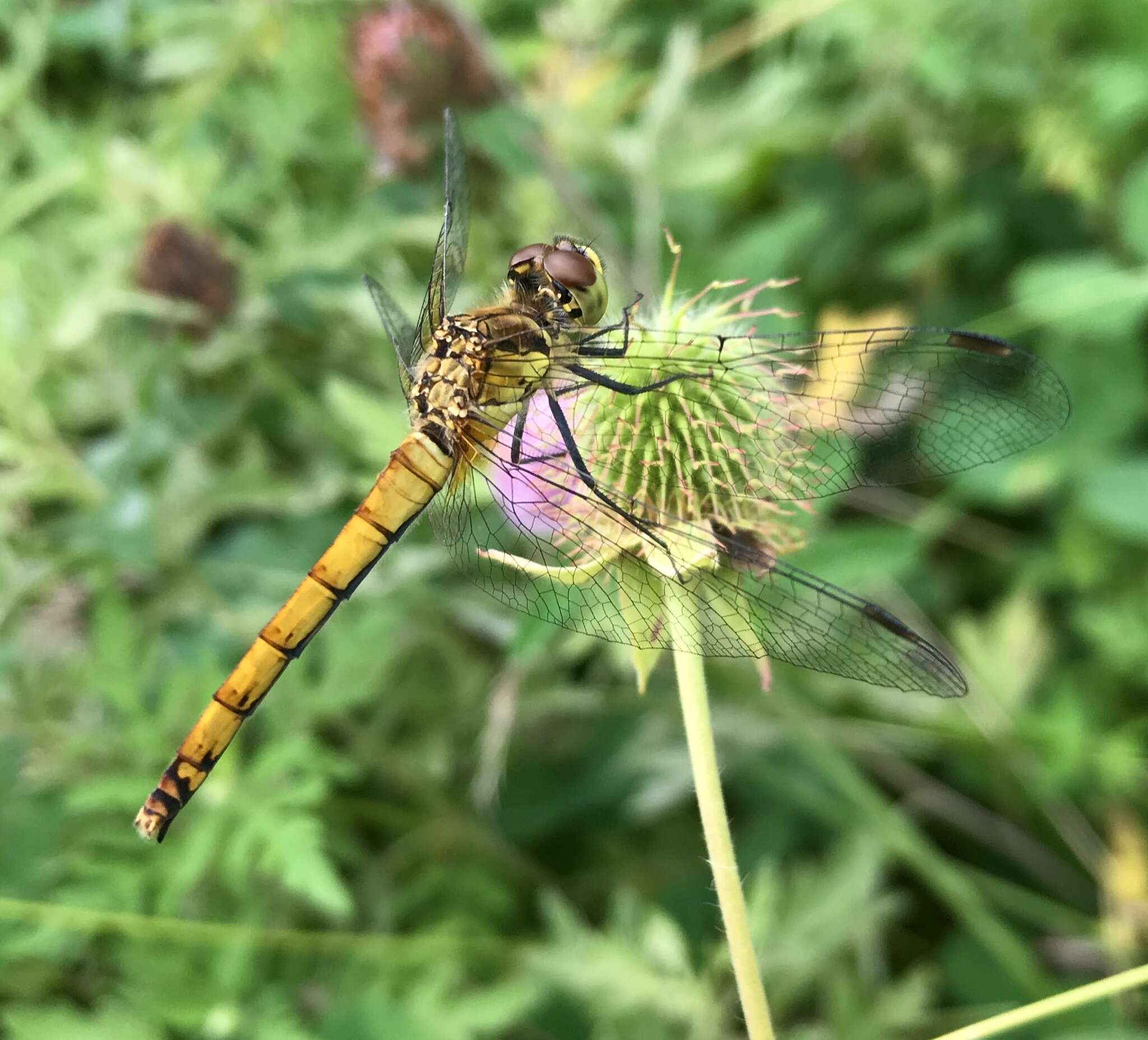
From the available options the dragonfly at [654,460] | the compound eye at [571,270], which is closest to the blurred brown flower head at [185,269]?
the dragonfly at [654,460]

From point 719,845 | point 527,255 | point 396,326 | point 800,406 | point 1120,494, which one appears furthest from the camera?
point 1120,494

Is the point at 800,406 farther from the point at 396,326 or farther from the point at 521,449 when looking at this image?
the point at 396,326

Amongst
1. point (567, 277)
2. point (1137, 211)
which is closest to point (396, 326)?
point (567, 277)

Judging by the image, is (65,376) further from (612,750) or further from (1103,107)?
(1103,107)

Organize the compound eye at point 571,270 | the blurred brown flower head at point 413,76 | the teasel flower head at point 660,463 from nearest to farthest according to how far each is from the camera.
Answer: the teasel flower head at point 660,463, the compound eye at point 571,270, the blurred brown flower head at point 413,76

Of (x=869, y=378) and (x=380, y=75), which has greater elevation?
(x=380, y=75)

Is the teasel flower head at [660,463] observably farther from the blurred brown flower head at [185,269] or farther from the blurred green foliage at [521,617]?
the blurred brown flower head at [185,269]

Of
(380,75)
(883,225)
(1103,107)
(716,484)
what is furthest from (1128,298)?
(380,75)
